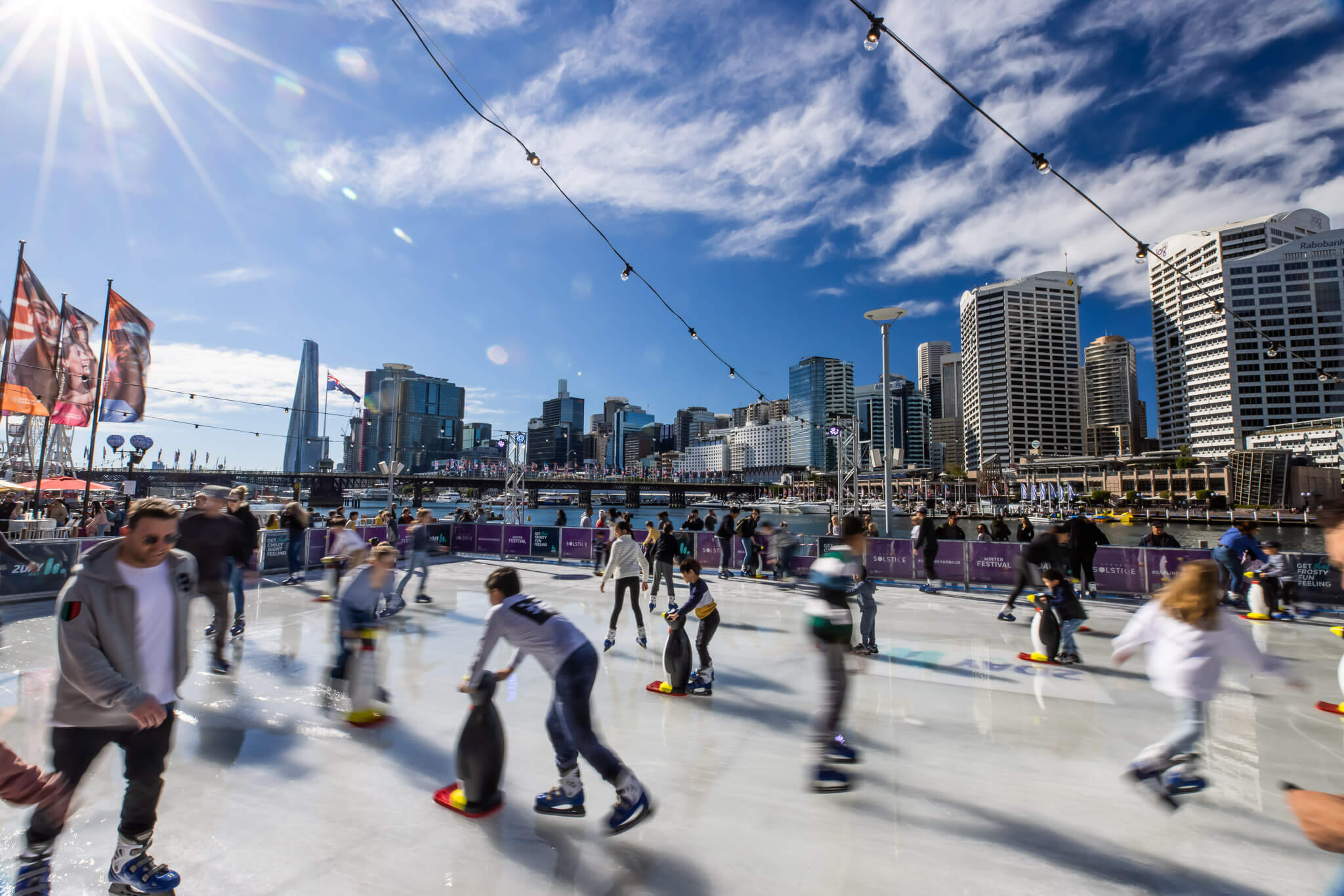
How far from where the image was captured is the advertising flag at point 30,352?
15930 mm

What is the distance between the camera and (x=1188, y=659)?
377cm

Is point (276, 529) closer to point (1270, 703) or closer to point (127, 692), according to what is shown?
point (127, 692)

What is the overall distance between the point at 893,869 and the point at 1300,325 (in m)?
151

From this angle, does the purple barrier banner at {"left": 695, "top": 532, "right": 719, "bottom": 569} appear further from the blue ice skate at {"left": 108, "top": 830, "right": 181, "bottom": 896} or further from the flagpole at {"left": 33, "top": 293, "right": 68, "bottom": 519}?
the flagpole at {"left": 33, "top": 293, "right": 68, "bottom": 519}

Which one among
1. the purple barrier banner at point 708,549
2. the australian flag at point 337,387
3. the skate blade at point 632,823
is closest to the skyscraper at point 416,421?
the australian flag at point 337,387

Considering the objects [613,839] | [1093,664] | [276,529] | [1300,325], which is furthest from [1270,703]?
[1300,325]

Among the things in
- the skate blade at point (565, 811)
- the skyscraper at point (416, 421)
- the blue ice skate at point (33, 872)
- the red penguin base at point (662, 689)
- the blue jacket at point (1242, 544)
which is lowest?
the red penguin base at point (662, 689)

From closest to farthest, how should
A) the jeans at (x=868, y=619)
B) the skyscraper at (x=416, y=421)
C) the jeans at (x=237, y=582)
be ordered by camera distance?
1. the jeans at (x=237, y=582)
2. the jeans at (x=868, y=619)
3. the skyscraper at (x=416, y=421)

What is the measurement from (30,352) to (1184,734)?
24.6 m

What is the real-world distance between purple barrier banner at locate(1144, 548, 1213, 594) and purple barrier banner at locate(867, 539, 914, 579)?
14.3ft

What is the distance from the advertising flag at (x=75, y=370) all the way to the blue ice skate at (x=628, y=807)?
22.2m

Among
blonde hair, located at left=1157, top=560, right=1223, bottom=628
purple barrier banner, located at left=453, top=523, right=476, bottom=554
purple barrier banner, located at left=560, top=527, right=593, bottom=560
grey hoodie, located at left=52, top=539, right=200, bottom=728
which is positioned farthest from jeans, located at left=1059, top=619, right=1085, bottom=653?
purple barrier banner, located at left=453, top=523, right=476, bottom=554

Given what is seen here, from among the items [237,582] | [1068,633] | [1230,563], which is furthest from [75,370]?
[1230,563]

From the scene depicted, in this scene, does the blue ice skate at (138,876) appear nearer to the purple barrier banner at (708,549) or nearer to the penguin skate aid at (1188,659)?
the penguin skate aid at (1188,659)
